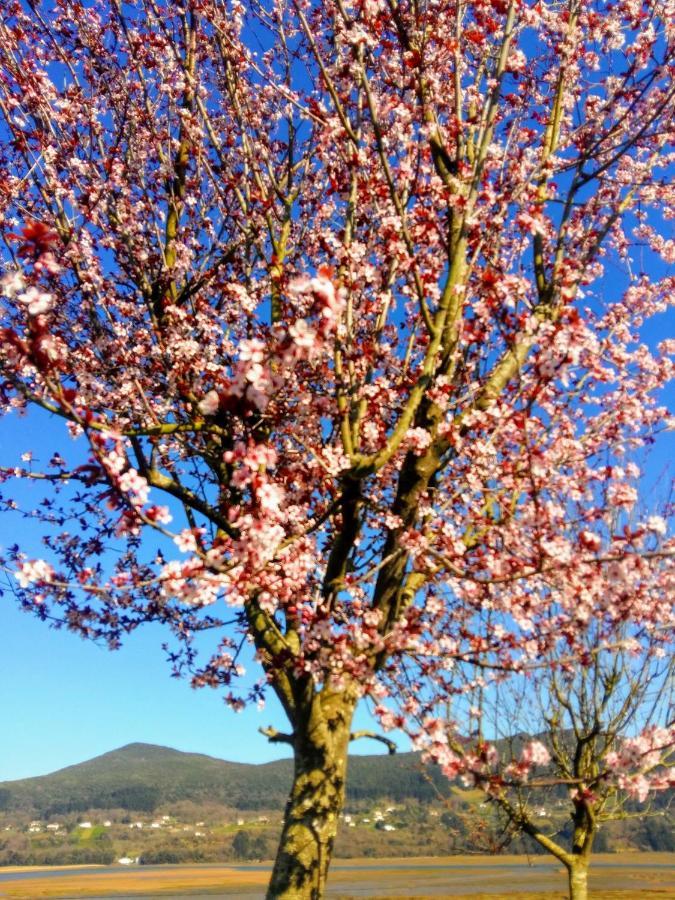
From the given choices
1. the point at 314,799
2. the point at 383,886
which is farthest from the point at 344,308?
the point at 383,886

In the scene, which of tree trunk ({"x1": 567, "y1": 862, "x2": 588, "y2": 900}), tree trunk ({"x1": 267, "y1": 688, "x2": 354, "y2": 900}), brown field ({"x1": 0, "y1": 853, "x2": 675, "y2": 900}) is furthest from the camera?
brown field ({"x1": 0, "y1": 853, "x2": 675, "y2": 900})

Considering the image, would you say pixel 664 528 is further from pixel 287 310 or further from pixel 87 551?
pixel 87 551

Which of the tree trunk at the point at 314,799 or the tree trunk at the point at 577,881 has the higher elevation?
the tree trunk at the point at 314,799

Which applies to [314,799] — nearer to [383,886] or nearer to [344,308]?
[344,308]

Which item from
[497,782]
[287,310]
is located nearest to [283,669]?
[497,782]

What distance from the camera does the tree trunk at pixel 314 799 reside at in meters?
6.54

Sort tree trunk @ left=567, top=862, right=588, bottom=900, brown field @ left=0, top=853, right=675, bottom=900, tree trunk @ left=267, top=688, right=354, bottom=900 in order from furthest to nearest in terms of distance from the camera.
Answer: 1. brown field @ left=0, top=853, right=675, bottom=900
2. tree trunk @ left=567, top=862, right=588, bottom=900
3. tree trunk @ left=267, top=688, right=354, bottom=900

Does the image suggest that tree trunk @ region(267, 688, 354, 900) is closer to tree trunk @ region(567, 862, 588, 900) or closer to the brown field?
tree trunk @ region(567, 862, 588, 900)

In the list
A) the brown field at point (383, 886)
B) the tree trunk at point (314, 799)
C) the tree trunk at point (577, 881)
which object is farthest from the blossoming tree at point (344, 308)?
the brown field at point (383, 886)

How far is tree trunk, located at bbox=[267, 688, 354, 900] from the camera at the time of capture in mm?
6539

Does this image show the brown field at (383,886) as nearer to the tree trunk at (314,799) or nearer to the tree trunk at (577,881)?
the tree trunk at (577,881)

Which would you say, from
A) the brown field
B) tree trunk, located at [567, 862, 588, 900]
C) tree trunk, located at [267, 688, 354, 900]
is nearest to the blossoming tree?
tree trunk, located at [267, 688, 354, 900]

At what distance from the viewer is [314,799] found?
676 cm

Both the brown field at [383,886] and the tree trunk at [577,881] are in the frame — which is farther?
the brown field at [383,886]
